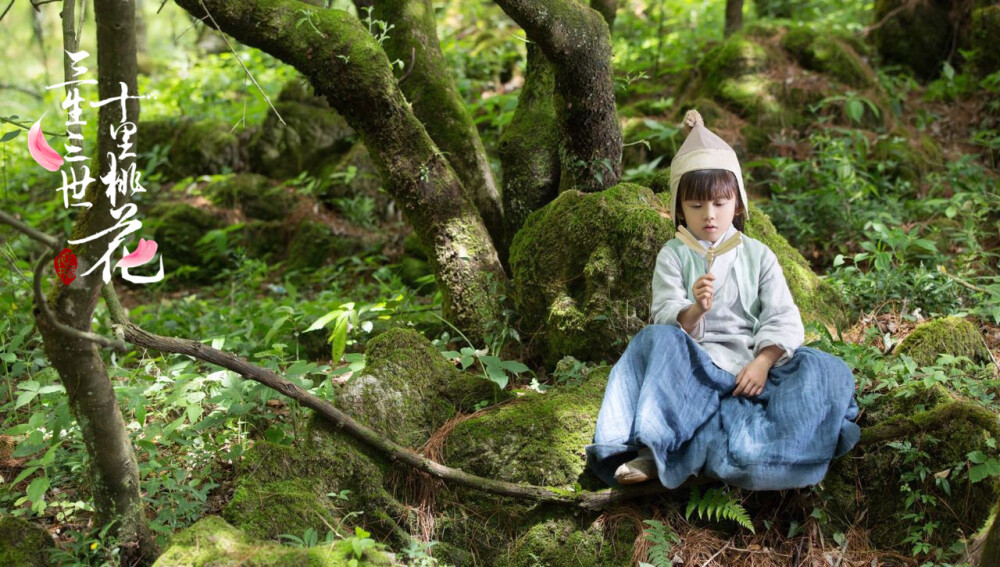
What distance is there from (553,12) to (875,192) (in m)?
3.22

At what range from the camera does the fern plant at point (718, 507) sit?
3.09 metres

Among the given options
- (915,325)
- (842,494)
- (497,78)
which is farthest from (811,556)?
(497,78)

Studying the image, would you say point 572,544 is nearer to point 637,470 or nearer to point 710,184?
point 637,470

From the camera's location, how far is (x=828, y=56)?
7.87 m

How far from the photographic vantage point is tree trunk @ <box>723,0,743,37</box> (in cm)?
862

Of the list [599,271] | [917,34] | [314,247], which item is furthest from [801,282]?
[917,34]

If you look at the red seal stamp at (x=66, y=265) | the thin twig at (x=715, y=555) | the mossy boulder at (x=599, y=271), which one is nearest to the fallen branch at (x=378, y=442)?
the thin twig at (x=715, y=555)

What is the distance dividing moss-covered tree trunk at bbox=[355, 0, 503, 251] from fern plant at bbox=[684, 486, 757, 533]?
2.64 meters

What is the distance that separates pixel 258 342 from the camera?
528cm

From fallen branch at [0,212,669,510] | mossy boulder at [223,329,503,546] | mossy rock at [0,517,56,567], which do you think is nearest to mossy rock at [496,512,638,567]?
fallen branch at [0,212,669,510]

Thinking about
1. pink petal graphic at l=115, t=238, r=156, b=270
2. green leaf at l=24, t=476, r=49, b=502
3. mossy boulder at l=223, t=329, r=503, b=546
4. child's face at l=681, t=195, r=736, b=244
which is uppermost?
pink petal graphic at l=115, t=238, r=156, b=270

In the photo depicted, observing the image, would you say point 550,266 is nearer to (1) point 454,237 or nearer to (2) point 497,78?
(1) point 454,237

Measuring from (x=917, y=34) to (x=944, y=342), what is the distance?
576 cm

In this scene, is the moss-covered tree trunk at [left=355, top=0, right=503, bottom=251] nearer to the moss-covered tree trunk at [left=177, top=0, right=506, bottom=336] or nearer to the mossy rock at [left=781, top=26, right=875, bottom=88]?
the moss-covered tree trunk at [left=177, top=0, right=506, bottom=336]
